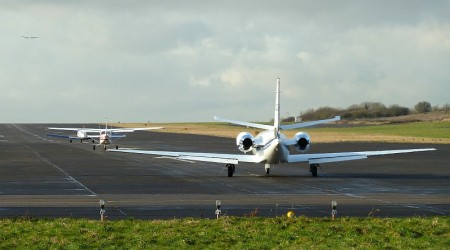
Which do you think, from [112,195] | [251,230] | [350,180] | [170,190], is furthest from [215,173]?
[251,230]

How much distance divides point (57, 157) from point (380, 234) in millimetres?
50079

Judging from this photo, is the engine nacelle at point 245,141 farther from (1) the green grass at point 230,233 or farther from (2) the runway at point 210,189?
(1) the green grass at point 230,233

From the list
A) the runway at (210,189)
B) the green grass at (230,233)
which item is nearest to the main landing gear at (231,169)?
A: the runway at (210,189)

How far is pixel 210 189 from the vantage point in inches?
1511

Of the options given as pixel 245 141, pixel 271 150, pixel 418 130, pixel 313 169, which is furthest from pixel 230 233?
pixel 418 130

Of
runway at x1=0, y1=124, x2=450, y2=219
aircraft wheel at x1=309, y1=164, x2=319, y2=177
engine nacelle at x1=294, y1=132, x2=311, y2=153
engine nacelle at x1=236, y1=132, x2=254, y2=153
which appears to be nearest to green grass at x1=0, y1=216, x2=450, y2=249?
runway at x1=0, y1=124, x2=450, y2=219

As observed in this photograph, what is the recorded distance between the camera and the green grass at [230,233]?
20.5 m

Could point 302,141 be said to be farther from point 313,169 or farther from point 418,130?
point 418,130

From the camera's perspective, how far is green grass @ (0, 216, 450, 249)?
20453mm

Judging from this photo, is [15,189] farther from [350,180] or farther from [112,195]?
[350,180]

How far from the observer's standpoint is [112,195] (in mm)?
35156

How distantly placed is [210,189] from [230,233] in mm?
16302

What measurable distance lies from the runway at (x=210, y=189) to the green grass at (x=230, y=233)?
10.2ft

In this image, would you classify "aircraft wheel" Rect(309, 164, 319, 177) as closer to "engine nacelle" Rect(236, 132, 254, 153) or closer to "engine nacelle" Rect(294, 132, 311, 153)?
"engine nacelle" Rect(294, 132, 311, 153)
